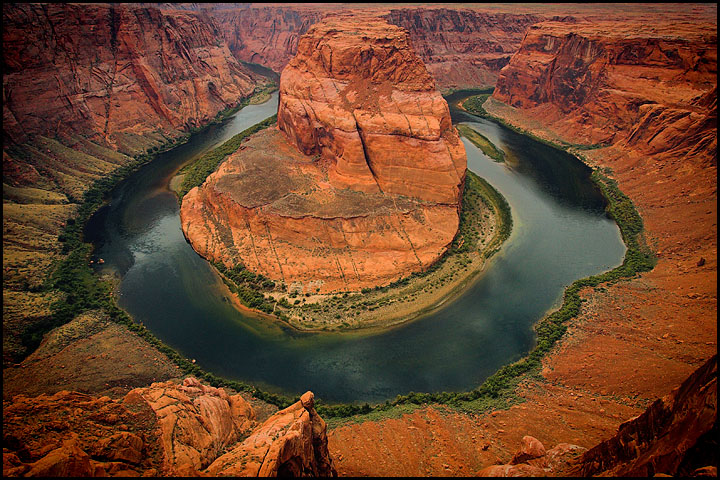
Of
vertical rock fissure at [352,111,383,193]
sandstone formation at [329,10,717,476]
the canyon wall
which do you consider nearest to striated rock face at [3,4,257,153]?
vertical rock fissure at [352,111,383,193]

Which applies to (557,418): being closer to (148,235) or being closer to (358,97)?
(358,97)

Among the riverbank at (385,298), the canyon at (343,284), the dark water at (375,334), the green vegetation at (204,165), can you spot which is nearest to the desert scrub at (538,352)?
the canyon at (343,284)

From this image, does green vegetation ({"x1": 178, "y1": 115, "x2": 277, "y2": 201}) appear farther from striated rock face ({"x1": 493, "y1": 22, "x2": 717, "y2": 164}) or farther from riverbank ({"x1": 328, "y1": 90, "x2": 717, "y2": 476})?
striated rock face ({"x1": 493, "y1": 22, "x2": 717, "y2": 164})

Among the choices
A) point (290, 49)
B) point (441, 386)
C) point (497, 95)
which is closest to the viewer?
point (441, 386)

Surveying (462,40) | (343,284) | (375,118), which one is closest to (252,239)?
(343,284)

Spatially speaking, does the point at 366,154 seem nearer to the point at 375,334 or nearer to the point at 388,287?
Result: the point at 388,287

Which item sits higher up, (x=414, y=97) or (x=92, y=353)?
(x=414, y=97)

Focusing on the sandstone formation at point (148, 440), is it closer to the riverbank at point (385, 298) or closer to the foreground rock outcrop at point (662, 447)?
the foreground rock outcrop at point (662, 447)

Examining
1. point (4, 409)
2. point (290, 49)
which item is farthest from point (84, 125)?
point (290, 49)
